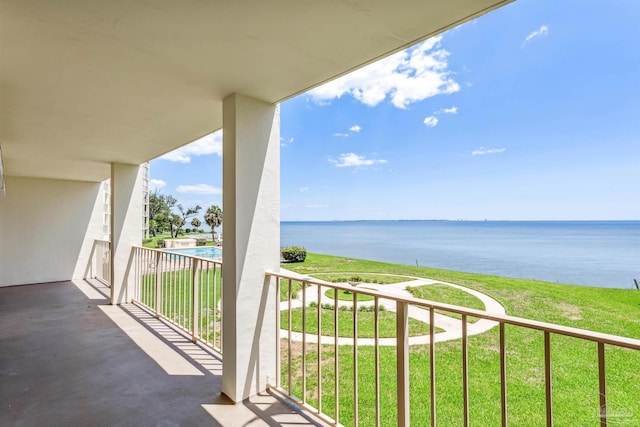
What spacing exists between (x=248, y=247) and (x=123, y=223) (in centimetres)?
369

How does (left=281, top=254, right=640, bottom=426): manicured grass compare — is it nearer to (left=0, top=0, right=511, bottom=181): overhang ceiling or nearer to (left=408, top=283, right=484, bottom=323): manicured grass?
(left=408, top=283, right=484, bottom=323): manicured grass

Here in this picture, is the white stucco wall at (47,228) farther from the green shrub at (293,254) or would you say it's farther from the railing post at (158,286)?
the green shrub at (293,254)

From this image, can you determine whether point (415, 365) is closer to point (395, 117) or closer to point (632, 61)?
point (632, 61)

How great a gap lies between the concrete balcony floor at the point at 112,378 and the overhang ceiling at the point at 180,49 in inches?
A: 88.9

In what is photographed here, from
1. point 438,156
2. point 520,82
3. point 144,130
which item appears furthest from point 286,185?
point 144,130

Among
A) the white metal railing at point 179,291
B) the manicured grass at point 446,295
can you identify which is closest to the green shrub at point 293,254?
the manicured grass at point 446,295

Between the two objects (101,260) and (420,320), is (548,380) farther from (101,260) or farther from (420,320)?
(101,260)

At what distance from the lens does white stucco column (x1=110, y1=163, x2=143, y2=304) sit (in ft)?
15.5

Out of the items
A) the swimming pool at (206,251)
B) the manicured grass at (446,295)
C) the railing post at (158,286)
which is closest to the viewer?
the railing post at (158,286)

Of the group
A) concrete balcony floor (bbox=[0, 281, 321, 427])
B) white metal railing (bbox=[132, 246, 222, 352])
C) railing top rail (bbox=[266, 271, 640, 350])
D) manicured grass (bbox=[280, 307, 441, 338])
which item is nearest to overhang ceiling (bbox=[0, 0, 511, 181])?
railing top rail (bbox=[266, 271, 640, 350])

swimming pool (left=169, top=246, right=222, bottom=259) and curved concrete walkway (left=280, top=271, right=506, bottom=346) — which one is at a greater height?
swimming pool (left=169, top=246, right=222, bottom=259)

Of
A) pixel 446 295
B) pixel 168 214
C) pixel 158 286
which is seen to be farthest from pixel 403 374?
pixel 168 214

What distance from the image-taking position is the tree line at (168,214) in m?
32.8

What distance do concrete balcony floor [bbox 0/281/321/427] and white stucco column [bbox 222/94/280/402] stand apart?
23 centimetres
